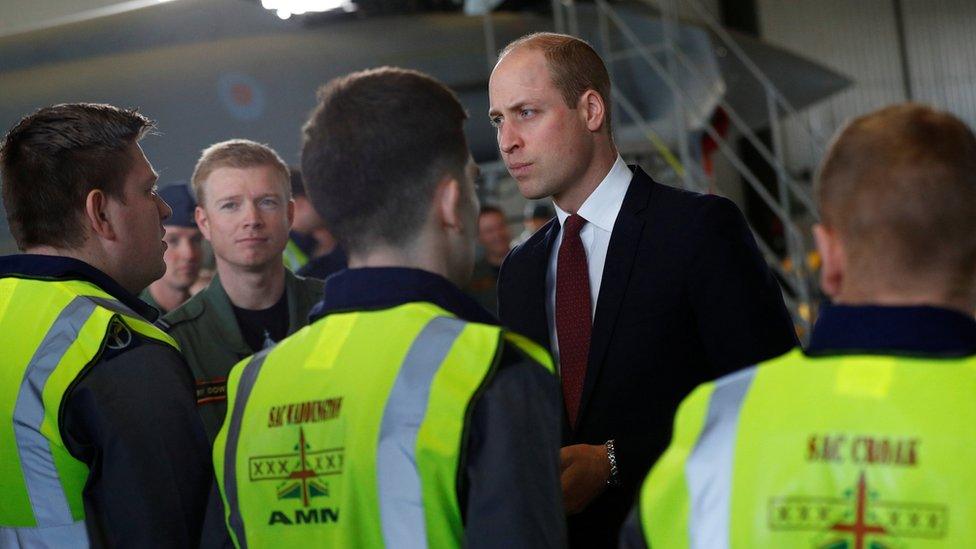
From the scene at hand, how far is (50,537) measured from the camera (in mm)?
2070

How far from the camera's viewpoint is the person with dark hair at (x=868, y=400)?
1.24m

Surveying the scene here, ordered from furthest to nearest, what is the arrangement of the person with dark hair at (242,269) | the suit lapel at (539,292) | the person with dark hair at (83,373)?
the person with dark hair at (242,269)
the suit lapel at (539,292)
the person with dark hair at (83,373)

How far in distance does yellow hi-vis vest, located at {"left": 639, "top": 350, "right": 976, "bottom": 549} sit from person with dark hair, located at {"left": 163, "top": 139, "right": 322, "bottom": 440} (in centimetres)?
193

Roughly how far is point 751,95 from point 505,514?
33.3 feet

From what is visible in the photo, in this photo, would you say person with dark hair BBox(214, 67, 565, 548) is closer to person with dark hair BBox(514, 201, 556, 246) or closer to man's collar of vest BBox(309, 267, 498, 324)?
man's collar of vest BBox(309, 267, 498, 324)

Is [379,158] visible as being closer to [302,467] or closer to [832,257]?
[302,467]

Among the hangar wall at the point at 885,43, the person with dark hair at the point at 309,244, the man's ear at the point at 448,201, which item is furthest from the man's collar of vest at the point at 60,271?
the hangar wall at the point at 885,43

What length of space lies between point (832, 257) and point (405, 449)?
0.66 meters

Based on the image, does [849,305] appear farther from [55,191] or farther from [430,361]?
[55,191]

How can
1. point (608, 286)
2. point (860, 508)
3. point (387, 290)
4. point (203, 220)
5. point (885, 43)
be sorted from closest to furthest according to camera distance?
point (860, 508)
point (387, 290)
point (608, 286)
point (203, 220)
point (885, 43)

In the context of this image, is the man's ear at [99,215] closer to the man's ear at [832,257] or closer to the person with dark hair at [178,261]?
the man's ear at [832,257]

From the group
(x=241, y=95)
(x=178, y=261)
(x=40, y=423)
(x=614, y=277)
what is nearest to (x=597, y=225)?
(x=614, y=277)

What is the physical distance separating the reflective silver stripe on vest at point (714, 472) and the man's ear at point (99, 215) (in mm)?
1420

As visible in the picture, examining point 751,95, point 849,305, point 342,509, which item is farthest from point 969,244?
point 751,95
